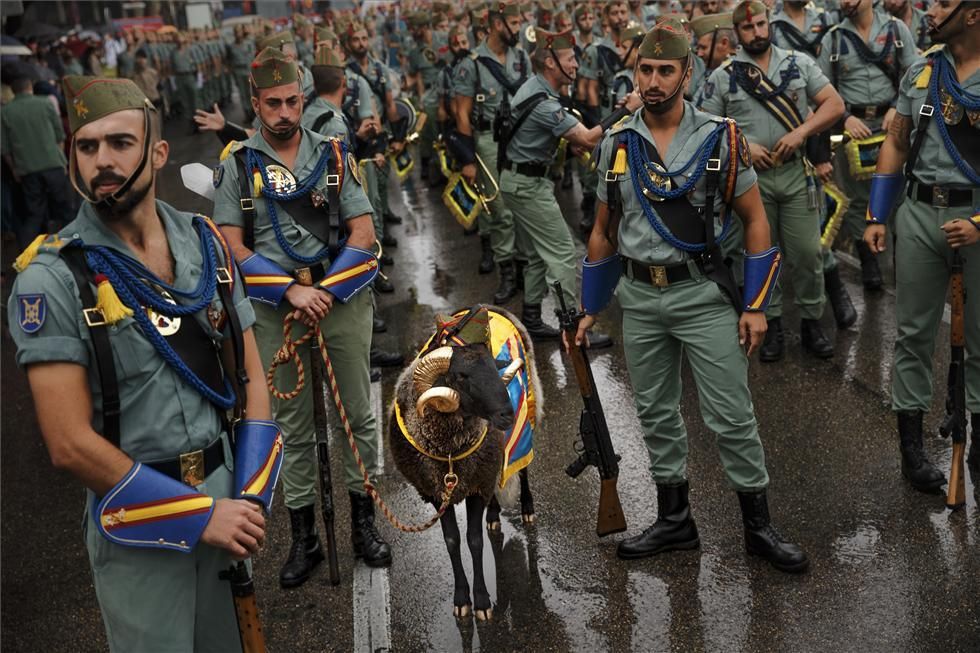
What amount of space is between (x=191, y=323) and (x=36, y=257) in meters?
0.47

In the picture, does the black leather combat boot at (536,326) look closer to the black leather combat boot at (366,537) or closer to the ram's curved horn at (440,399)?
the black leather combat boot at (366,537)

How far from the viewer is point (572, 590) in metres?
5.08

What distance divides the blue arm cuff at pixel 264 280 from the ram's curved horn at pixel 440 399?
0.98 metres

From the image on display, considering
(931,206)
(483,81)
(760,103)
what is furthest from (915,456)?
(483,81)

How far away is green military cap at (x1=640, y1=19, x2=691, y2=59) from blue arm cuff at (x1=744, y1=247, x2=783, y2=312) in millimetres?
1014

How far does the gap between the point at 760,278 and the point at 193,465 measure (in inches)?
113

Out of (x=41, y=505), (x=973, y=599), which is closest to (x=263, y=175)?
(x=41, y=505)

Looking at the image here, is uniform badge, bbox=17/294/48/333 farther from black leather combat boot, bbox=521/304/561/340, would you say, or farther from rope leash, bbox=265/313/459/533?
black leather combat boot, bbox=521/304/561/340

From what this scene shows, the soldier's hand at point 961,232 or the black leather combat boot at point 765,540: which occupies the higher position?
the soldier's hand at point 961,232

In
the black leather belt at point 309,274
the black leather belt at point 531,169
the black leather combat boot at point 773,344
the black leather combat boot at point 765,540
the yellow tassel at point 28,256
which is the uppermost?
the yellow tassel at point 28,256

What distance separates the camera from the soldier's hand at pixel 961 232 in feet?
16.8

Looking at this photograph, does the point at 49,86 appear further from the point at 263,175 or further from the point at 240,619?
the point at 240,619

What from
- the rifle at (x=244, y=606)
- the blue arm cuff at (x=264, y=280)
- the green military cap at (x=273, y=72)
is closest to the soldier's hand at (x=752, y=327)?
the blue arm cuff at (x=264, y=280)

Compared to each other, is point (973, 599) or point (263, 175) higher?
point (263, 175)
